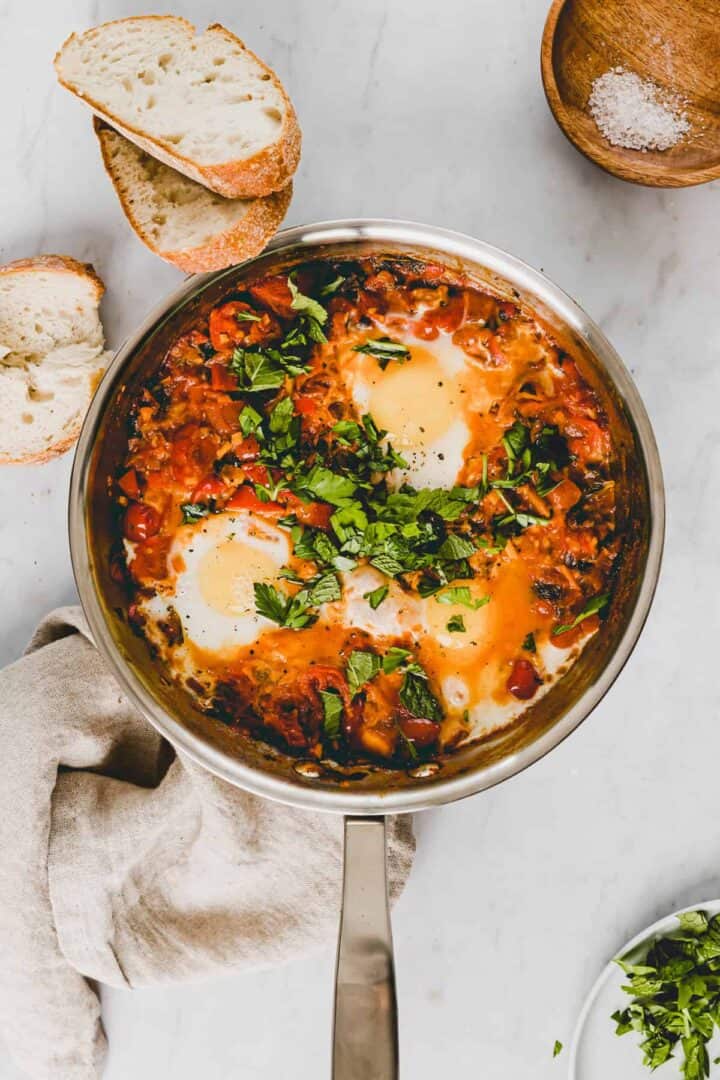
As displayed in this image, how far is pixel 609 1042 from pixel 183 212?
9.36ft

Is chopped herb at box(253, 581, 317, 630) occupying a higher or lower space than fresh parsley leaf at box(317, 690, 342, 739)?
higher

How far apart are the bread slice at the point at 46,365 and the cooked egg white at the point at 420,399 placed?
82 cm

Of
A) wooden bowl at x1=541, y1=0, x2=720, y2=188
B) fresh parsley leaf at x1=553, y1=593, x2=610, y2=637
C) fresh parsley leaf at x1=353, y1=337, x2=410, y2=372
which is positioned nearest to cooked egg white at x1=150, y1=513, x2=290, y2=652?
fresh parsley leaf at x1=353, y1=337, x2=410, y2=372

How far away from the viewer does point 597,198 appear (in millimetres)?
2900

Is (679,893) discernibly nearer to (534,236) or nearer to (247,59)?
(534,236)

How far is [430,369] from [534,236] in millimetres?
574

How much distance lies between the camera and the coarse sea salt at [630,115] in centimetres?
281

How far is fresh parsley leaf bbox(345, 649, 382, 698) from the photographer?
2.72 m

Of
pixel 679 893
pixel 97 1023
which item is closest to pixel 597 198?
pixel 679 893

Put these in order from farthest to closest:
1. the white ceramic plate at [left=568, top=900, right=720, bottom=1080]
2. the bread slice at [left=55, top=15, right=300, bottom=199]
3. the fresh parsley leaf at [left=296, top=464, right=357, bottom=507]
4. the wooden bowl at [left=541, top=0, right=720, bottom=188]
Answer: the white ceramic plate at [left=568, top=900, right=720, bottom=1080]
the wooden bowl at [left=541, top=0, right=720, bottom=188]
the fresh parsley leaf at [left=296, top=464, right=357, bottom=507]
the bread slice at [left=55, top=15, right=300, bottom=199]

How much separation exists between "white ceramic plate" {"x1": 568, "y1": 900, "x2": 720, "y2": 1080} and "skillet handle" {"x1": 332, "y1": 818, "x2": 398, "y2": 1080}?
2.45 ft

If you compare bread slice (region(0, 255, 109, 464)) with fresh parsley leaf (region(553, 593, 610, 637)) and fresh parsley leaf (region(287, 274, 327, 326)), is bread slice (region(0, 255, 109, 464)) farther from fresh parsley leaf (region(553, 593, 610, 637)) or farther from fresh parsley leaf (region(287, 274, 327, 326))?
fresh parsley leaf (region(553, 593, 610, 637))

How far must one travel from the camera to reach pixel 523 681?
2766 millimetres

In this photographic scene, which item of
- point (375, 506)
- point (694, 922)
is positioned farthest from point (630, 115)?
point (694, 922)
